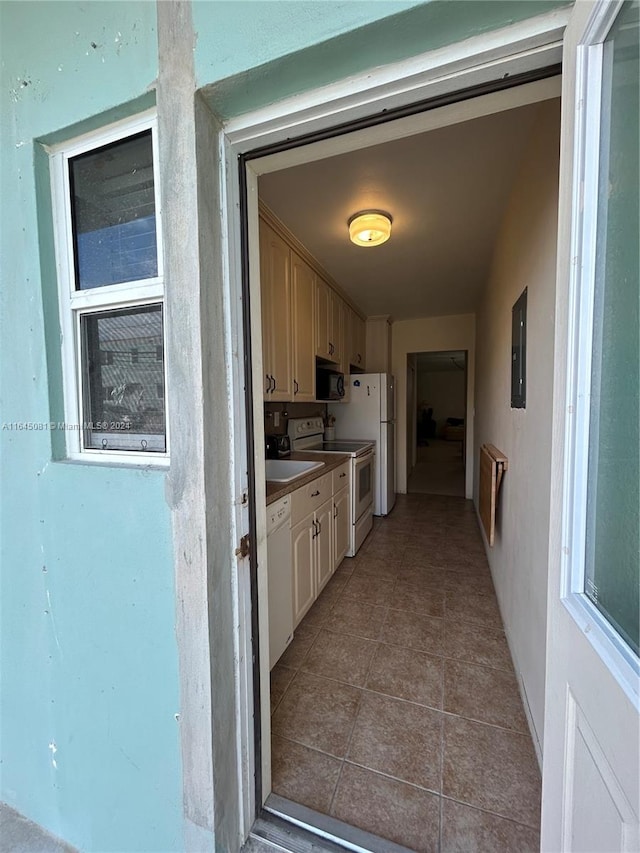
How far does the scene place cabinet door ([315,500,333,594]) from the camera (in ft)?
7.40

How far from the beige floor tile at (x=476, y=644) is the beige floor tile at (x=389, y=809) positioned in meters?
0.75

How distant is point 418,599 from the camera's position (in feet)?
7.68

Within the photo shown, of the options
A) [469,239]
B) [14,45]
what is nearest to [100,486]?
[14,45]

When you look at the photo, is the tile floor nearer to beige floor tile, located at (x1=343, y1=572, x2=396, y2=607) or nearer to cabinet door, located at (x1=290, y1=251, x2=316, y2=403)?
beige floor tile, located at (x1=343, y1=572, x2=396, y2=607)

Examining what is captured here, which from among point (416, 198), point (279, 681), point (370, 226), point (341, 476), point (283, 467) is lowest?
point (279, 681)

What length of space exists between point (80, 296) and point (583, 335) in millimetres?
1249

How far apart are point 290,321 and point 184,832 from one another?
244 centimetres

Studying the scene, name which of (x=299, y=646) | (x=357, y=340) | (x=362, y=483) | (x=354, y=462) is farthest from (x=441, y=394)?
(x=299, y=646)

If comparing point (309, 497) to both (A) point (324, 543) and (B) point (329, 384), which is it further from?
(B) point (329, 384)

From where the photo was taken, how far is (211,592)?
0.86 metres

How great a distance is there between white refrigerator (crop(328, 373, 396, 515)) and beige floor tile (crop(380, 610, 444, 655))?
1.89m

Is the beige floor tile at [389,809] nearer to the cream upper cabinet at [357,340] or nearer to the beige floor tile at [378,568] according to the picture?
the beige floor tile at [378,568]

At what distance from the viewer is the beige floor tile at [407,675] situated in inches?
62.0

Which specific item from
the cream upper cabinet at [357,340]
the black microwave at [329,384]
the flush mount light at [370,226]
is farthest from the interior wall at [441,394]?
the flush mount light at [370,226]
